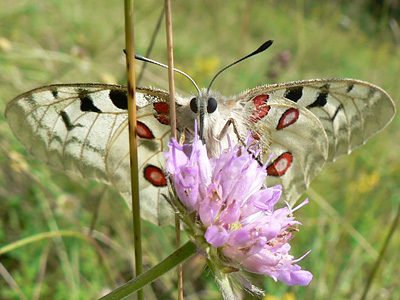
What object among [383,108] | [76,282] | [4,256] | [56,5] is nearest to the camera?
[383,108]

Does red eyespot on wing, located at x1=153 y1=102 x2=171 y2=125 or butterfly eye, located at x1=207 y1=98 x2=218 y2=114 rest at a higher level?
red eyespot on wing, located at x1=153 y1=102 x2=171 y2=125

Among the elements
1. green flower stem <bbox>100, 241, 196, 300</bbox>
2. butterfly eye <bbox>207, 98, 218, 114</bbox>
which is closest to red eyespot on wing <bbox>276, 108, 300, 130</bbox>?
butterfly eye <bbox>207, 98, 218, 114</bbox>

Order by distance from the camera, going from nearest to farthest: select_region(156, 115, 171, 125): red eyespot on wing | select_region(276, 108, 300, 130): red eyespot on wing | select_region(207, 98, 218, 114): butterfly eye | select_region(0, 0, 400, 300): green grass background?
1. select_region(207, 98, 218, 114): butterfly eye
2. select_region(156, 115, 171, 125): red eyespot on wing
3. select_region(276, 108, 300, 130): red eyespot on wing
4. select_region(0, 0, 400, 300): green grass background

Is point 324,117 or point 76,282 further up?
point 76,282

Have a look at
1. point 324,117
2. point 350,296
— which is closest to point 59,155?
point 324,117

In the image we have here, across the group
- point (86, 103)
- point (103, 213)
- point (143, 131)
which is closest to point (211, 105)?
point (143, 131)

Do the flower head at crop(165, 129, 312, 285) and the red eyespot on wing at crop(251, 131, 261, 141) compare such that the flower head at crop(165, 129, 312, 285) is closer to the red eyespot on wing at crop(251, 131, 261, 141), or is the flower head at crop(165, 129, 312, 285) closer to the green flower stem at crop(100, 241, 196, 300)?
the green flower stem at crop(100, 241, 196, 300)

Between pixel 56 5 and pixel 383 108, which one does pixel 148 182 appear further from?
pixel 56 5
